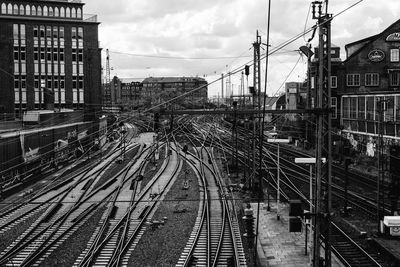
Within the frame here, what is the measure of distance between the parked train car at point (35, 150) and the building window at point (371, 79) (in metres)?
23.7

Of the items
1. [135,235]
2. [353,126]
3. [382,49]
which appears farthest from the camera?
[382,49]

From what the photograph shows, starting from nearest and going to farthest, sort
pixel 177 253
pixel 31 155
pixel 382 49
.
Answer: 1. pixel 177 253
2. pixel 31 155
3. pixel 382 49

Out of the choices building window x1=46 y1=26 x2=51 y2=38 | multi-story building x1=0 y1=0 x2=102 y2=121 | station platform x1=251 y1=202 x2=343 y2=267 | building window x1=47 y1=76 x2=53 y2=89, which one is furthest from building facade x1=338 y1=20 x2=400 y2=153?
building window x1=46 y1=26 x2=51 y2=38

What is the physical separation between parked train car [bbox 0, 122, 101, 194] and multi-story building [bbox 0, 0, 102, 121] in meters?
6.80

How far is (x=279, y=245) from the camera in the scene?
1584cm

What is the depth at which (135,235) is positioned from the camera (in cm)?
1675

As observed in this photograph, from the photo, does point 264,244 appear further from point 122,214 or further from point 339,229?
point 122,214

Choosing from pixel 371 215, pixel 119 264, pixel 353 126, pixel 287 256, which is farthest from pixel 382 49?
pixel 119 264

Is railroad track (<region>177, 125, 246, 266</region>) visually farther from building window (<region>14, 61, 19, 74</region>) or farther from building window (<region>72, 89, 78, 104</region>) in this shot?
building window (<region>14, 61, 19, 74</region>)

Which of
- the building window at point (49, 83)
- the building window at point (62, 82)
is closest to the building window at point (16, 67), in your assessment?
the building window at point (49, 83)

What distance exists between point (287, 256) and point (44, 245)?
25.2ft

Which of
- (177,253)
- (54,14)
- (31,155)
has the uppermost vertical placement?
(54,14)

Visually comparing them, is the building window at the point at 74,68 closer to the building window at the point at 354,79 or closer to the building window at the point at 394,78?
the building window at the point at 354,79

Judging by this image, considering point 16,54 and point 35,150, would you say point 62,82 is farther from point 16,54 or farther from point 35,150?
point 35,150
